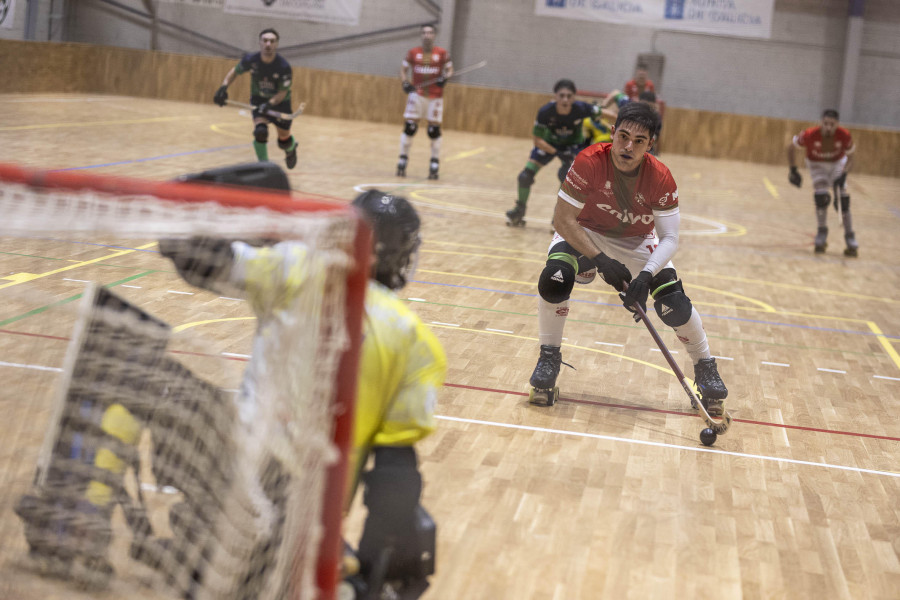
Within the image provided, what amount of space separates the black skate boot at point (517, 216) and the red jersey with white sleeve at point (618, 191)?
512 centimetres

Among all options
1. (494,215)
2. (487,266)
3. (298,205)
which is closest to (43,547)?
(298,205)

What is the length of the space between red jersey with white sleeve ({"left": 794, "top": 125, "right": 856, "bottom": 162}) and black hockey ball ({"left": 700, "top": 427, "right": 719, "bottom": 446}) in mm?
6704

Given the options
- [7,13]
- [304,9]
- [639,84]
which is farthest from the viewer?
[304,9]

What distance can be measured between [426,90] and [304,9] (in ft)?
22.5

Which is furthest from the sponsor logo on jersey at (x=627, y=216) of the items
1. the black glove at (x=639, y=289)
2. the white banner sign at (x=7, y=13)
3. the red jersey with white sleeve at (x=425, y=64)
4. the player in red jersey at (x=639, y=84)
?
the white banner sign at (x=7, y=13)

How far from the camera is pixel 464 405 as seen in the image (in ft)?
14.3

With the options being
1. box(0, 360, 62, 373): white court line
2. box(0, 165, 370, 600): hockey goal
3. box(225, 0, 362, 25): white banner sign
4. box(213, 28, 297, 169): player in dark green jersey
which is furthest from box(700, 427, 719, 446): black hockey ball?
box(225, 0, 362, 25): white banner sign

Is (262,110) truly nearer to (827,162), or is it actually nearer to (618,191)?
(827,162)

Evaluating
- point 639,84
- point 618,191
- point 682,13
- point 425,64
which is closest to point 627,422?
point 618,191

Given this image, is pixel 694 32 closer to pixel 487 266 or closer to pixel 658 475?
pixel 487 266

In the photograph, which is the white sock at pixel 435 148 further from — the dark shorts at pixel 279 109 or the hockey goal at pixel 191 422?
the hockey goal at pixel 191 422

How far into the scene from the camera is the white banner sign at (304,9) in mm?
20984

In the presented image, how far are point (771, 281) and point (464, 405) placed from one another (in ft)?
15.6

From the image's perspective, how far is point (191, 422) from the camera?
→ 2.28 metres
